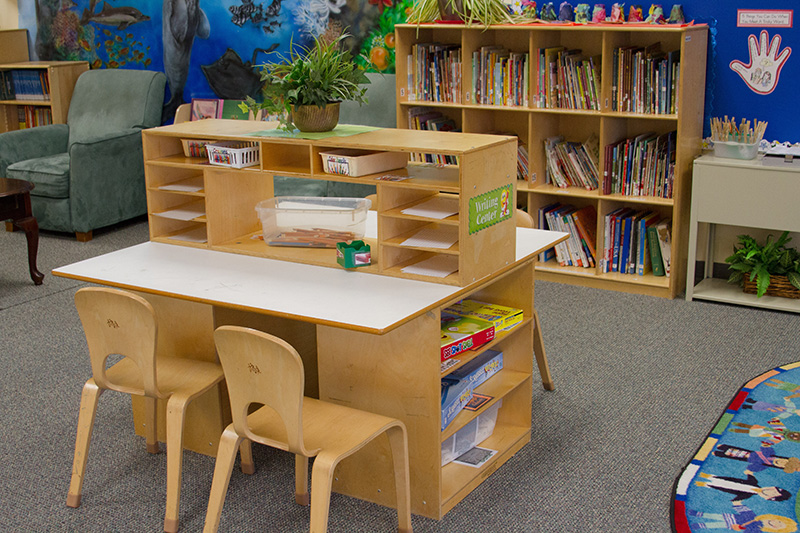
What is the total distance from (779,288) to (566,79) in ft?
5.14

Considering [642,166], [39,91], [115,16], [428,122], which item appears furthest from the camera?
[39,91]

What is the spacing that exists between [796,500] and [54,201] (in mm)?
4918

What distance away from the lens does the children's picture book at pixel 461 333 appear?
2734 mm

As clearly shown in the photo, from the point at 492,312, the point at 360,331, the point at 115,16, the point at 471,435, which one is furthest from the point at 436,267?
the point at 115,16

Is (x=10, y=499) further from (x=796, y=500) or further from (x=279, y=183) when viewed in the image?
(x=279, y=183)

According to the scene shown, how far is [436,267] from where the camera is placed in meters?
2.84

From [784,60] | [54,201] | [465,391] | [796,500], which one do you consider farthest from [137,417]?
[784,60]

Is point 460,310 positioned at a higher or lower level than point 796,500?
higher

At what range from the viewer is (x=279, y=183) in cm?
571

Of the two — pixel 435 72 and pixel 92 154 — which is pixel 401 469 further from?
pixel 92 154

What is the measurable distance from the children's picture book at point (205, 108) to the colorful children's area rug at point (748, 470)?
14.0 ft

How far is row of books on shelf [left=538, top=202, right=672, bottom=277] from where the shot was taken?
187 inches

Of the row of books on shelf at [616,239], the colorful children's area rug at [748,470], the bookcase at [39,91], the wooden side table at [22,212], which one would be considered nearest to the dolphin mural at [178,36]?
the bookcase at [39,91]

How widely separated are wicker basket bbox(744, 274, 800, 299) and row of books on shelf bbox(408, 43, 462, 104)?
1935 millimetres
